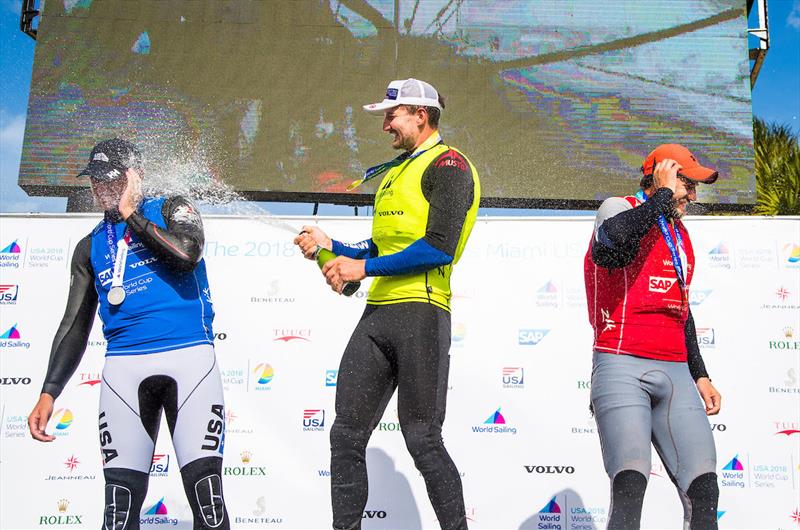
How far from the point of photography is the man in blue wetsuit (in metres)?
2.76

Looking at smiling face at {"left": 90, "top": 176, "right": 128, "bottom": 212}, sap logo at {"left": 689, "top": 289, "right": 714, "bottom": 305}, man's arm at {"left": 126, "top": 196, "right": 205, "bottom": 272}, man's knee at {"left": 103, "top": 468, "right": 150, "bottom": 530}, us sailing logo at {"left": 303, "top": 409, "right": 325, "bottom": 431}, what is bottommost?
man's knee at {"left": 103, "top": 468, "right": 150, "bottom": 530}

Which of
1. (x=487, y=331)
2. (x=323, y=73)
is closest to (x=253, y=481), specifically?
(x=487, y=331)

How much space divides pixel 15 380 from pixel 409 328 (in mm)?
3940

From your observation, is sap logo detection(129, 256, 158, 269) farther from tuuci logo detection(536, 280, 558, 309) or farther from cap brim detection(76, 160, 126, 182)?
tuuci logo detection(536, 280, 558, 309)

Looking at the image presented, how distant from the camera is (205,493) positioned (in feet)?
8.96

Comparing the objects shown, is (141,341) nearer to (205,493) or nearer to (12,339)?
(205,493)

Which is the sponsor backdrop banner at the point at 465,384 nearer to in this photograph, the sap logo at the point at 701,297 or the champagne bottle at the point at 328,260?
the sap logo at the point at 701,297

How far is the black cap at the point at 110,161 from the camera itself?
9.98 ft

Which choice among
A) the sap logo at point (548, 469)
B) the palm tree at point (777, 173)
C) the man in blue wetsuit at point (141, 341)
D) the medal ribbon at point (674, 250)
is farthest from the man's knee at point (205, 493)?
the palm tree at point (777, 173)

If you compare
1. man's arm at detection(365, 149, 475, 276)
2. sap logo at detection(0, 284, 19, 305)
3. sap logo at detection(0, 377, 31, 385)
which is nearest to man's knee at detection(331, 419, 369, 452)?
man's arm at detection(365, 149, 475, 276)

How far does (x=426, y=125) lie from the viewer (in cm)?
317

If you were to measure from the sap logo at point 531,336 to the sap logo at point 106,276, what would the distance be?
3.19 m

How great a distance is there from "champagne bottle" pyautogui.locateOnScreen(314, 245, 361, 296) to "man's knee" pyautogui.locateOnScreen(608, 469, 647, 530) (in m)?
1.25

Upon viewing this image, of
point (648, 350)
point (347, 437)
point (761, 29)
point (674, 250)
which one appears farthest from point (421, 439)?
point (761, 29)
